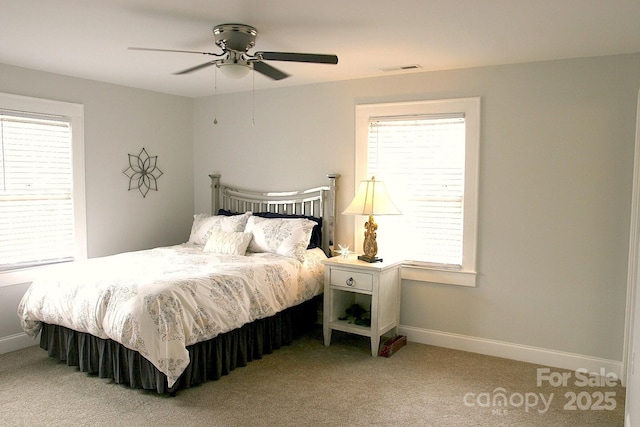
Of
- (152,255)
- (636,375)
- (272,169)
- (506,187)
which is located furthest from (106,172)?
(636,375)

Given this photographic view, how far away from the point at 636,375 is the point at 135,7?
322cm

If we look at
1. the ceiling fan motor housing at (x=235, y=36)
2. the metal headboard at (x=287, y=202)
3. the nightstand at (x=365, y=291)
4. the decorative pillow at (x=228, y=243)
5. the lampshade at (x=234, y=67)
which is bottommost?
the nightstand at (x=365, y=291)

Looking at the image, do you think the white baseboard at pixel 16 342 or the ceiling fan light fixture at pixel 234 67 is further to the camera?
the white baseboard at pixel 16 342

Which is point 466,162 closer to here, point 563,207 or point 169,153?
point 563,207

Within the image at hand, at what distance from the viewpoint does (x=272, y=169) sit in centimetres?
525

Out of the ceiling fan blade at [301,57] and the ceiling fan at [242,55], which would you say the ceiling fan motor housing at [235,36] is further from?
the ceiling fan blade at [301,57]

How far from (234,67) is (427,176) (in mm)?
2017

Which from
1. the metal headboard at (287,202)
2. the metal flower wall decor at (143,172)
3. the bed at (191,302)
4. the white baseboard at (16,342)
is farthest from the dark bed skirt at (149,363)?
the metal flower wall decor at (143,172)

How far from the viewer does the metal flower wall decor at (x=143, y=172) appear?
5156 millimetres

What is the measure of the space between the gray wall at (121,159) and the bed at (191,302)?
0.71m

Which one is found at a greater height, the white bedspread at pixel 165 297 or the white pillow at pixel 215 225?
the white pillow at pixel 215 225

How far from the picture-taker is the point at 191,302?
3322 millimetres

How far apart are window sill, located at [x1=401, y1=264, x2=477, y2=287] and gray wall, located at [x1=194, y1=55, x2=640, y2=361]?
0.07 m

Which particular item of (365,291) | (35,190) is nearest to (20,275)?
(35,190)
